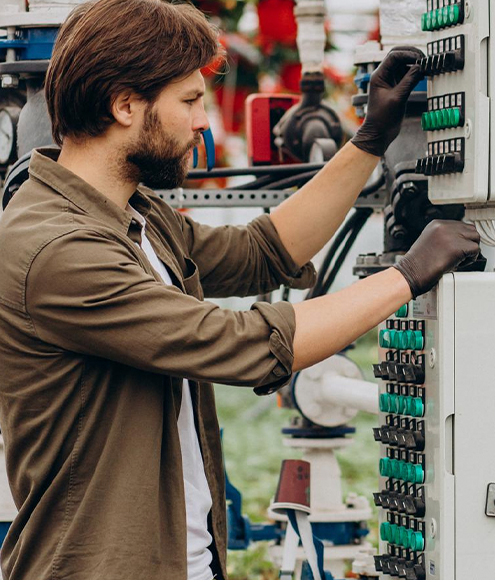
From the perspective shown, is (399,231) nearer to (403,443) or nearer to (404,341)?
(404,341)

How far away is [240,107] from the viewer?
15.4ft

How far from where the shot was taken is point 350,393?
3.18m

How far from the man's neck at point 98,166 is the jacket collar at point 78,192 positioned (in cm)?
4

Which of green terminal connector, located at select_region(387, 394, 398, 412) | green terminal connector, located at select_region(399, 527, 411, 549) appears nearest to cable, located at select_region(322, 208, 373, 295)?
green terminal connector, located at select_region(387, 394, 398, 412)

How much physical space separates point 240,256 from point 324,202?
227mm

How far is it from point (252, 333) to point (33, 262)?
40cm

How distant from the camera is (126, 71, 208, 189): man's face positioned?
2.13m

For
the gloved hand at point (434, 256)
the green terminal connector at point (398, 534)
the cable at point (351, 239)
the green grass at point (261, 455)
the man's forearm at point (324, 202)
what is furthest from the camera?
the green grass at point (261, 455)

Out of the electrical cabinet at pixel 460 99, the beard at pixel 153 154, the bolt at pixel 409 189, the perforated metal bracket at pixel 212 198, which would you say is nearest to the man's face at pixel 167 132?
the beard at pixel 153 154

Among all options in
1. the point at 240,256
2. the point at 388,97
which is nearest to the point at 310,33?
the point at 388,97

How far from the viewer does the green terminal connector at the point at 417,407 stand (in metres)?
2.20

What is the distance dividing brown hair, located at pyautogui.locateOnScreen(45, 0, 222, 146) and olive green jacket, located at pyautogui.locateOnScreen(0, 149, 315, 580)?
0.43 ft

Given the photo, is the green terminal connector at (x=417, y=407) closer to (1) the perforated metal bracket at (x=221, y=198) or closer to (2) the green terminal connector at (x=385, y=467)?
(2) the green terminal connector at (x=385, y=467)

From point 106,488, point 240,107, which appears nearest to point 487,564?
point 106,488
